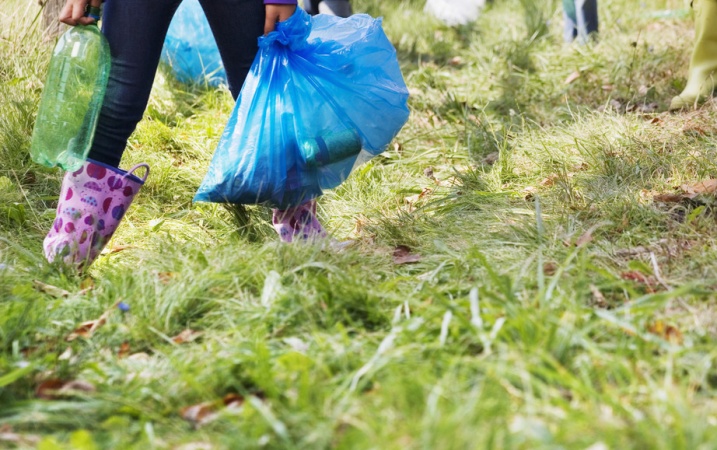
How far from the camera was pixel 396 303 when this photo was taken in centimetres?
191

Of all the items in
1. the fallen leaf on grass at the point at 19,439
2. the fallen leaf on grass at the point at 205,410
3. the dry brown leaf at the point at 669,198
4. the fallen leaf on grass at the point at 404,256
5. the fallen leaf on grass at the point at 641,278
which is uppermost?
the fallen leaf on grass at the point at 19,439

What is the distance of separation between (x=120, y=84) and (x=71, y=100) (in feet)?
0.78

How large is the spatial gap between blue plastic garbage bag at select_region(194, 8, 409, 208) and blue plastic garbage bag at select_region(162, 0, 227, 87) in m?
1.57

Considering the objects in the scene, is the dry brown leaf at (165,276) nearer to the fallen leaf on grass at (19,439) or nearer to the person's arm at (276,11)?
the fallen leaf on grass at (19,439)

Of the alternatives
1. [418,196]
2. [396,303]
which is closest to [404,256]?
[396,303]

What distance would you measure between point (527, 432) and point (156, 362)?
85 cm

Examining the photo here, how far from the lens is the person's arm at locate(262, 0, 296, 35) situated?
89.8 inches

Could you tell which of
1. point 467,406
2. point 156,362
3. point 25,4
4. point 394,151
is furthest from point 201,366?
point 25,4

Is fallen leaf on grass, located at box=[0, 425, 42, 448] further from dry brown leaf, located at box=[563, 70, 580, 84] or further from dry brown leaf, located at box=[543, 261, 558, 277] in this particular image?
dry brown leaf, located at box=[563, 70, 580, 84]

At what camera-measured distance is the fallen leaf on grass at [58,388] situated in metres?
1.56

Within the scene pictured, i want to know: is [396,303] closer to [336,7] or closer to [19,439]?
[19,439]

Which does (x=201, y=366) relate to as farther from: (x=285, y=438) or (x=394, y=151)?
(x=394, y=151)

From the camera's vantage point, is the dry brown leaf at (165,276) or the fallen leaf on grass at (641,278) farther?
the dry brown leaf at (165,276)

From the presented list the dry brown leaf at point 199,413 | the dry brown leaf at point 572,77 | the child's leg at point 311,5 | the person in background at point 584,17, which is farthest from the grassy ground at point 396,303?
the person in background at point 584,17
